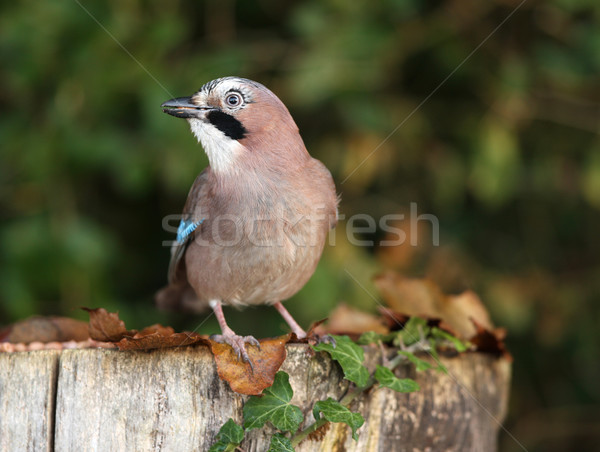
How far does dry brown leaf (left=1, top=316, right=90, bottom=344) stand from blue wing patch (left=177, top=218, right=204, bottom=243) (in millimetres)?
766

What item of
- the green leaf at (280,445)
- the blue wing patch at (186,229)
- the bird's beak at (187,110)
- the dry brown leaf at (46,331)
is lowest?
the green leaf at (280,445)

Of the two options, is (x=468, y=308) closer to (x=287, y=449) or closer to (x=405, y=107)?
(x=287, y=449)

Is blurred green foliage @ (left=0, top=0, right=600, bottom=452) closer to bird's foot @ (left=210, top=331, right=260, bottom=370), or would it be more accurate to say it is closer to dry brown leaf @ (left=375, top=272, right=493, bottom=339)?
dry brown leaf @ (left=375, top=272, right=493, bottom=339)

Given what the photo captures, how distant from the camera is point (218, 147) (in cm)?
383

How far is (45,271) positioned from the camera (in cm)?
495

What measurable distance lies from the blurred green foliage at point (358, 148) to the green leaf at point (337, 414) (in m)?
2.22

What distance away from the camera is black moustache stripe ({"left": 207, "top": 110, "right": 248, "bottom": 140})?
12.5 ft

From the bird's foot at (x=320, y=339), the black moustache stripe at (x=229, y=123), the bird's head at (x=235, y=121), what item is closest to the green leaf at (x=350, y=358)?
the bird's foot at (x=320, y=339)

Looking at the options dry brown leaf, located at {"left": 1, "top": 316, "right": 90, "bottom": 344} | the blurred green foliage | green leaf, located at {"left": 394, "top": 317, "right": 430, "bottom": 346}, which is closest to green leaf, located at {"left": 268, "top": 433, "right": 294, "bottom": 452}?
green leaf, located at {"left": 394, "top": 317, "right": 430, "bottom": 346}

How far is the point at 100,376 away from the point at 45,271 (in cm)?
238

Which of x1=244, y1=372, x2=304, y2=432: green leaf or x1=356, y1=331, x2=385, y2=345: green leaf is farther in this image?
x1=356, y1=331, x2=385, y2=345: green leaf

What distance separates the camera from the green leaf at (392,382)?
2.89 metres

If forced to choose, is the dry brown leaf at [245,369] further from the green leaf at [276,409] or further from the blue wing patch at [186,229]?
the blue wing patch at [186,229]

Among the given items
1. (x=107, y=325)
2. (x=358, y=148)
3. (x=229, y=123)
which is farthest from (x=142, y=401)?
(x=358, y=148)
